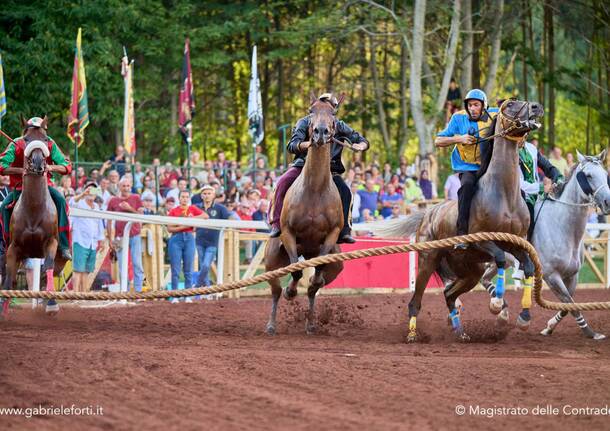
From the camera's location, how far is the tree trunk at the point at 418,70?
A: 95.6ft

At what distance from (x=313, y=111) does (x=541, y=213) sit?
3686 mm

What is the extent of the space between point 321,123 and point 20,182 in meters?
4.35

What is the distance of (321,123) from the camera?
11.4 m

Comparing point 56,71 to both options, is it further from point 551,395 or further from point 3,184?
point 551,395

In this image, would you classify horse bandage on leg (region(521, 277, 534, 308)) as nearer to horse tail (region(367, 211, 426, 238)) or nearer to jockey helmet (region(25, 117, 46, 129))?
horse tail (region(367, 211, 426, 238))

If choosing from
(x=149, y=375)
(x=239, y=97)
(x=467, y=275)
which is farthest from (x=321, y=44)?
(x=149, y=375)

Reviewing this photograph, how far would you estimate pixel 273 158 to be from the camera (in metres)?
42.0

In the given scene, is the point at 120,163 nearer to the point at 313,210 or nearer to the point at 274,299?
the point at 274,299

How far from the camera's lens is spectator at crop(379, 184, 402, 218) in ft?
74.4

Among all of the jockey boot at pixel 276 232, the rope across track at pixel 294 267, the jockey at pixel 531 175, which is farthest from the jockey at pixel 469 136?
the jockey boot at pixel 276 232

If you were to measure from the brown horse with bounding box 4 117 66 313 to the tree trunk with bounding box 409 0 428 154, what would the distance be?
17.5 m

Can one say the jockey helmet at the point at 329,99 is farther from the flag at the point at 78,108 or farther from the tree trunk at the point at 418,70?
the tree trunk at the point at 418,70

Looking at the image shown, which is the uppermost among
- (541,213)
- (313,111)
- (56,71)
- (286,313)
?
(56,71)

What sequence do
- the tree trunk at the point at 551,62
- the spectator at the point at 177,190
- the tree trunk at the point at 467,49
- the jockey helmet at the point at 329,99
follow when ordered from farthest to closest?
the tree trunk at the point at 551,62 → the tree trunk at the point at 467,49 → the spectator at the point at 177,190 → the jockey helmet at the point at 329,99
